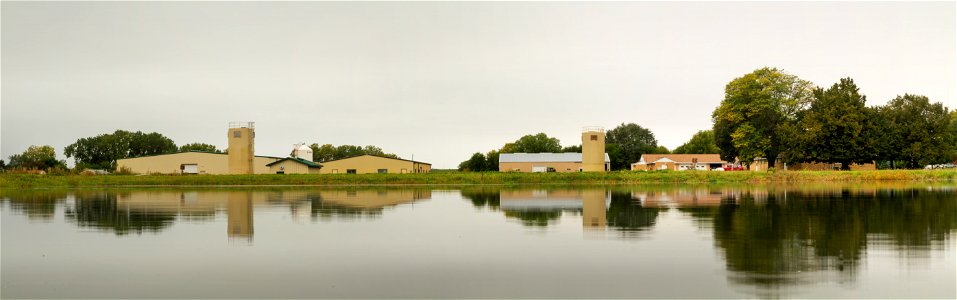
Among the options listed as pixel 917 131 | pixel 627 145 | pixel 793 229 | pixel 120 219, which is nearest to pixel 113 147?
pixel 627 145

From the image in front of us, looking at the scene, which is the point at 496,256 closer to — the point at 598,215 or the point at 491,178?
the point at 598,215

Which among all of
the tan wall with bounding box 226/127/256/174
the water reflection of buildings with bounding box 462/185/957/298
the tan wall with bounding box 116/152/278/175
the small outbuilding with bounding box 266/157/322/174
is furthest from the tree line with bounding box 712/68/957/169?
the tan wall with bounding box 116/152/278/175

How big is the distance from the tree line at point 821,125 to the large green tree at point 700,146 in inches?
2016

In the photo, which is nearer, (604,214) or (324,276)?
(324,276)

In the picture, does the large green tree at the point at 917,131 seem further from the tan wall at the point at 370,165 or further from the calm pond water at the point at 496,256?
the tan wall at the point at 370,165

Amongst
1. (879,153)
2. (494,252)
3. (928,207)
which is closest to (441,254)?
(494,252)

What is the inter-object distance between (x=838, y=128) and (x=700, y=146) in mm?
61318

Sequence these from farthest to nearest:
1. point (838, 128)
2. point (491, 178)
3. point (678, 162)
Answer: point (678, 162), point (838, 128), point (491, 178)

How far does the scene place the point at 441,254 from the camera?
1434cm

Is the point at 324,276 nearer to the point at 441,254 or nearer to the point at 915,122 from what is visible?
the point at 441,254

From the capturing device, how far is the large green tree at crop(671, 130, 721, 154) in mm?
124625

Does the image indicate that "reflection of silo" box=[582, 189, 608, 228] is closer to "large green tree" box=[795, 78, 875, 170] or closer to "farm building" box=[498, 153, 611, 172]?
"large green tree" box=[795, 78, 875, 170]

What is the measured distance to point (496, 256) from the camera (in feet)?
45.6

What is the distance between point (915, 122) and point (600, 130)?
31.8m
